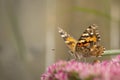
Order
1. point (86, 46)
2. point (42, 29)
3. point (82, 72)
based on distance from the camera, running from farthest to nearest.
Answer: point (42, 29), point (86, 46), point (82, 72)

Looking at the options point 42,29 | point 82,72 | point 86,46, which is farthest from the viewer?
point 42,29

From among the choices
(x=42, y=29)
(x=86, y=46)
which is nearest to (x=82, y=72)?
(x=86, y=46)

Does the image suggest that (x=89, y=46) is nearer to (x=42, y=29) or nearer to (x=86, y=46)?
(x=86, y=46)

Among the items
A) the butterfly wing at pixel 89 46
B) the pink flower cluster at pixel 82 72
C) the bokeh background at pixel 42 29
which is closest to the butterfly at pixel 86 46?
the butterfly wing at pixel 89 46

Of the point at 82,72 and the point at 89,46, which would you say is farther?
the point at 89,46

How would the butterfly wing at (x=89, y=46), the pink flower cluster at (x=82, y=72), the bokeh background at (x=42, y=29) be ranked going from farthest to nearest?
the bokeh background at (x=42, y=29) < the butterfly wing at (x=89, y=46) < the pink flower cluster at (x=82, y=72)

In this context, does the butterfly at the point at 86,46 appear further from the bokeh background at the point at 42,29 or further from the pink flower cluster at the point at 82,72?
the bokeh background at the point at 42,29

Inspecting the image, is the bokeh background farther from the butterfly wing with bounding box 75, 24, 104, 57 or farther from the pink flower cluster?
the pink flower cluster

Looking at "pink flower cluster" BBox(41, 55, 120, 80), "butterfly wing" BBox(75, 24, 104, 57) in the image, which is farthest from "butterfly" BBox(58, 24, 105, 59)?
"pink flower cluster" BBox(41, 55, 120, 80)

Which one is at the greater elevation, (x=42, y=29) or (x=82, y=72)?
(x=82, y=72)

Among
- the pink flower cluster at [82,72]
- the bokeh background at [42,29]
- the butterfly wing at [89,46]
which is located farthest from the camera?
→ the bokeh background at [42,29]
